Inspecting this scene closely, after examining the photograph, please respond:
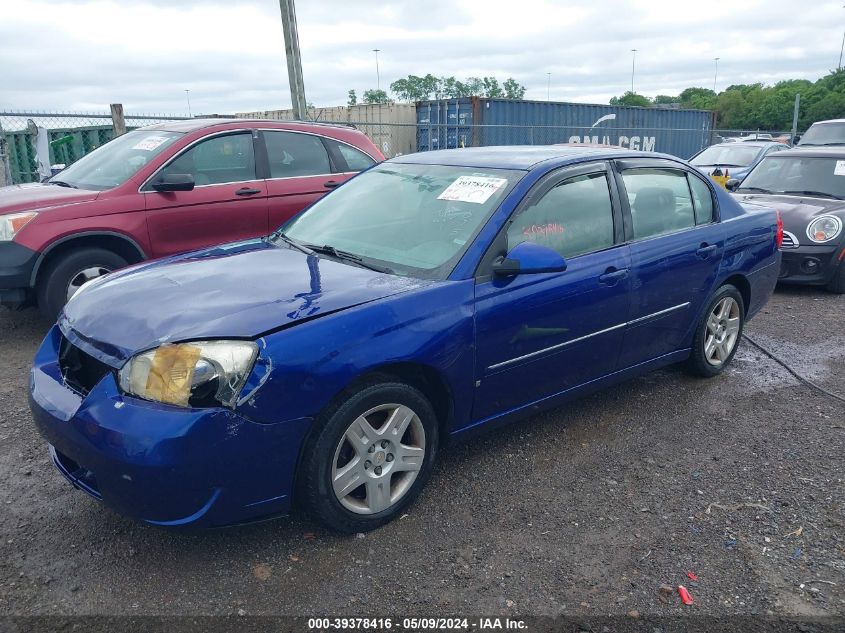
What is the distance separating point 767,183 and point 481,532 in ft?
24.4

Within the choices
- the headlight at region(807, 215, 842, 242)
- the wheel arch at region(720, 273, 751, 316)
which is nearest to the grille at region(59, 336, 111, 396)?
the wheel arch at region(720, 273, 751, 316)

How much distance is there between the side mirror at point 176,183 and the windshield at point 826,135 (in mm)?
11935

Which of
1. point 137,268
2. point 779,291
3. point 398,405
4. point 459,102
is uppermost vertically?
point 459,102

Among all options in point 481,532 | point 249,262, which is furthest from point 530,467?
point 249,262

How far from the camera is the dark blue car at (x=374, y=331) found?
2572 mm

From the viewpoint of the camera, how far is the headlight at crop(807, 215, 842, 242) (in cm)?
751

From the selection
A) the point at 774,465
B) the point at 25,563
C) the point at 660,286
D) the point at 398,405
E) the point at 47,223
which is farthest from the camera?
the point at 47,223

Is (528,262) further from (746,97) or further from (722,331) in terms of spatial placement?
(746,97)

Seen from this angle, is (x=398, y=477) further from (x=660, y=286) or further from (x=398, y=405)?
(x=660, y=286)

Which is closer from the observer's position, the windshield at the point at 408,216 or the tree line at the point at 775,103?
the windshield at the point at 408,216

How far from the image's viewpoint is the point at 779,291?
793 centimetres

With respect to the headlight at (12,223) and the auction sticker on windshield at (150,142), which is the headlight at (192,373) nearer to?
the headlight at (12,223)

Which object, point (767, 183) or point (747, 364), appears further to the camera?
point (767, 183)

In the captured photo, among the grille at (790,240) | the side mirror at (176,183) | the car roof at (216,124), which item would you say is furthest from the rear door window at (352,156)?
the grille at (790,240)
